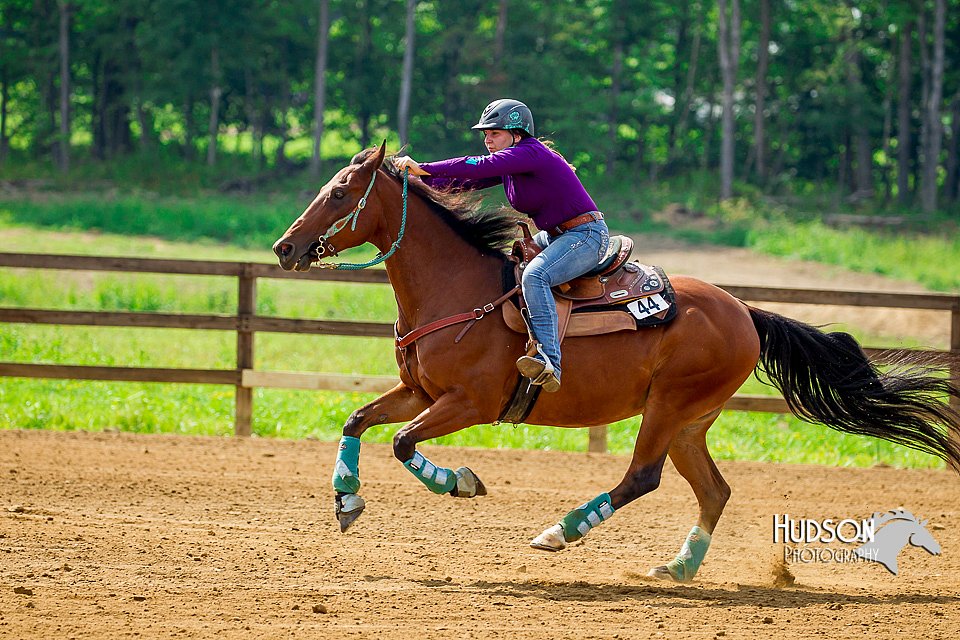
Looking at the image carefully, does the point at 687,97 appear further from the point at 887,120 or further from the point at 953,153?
the point at 953,153

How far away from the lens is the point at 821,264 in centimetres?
2553

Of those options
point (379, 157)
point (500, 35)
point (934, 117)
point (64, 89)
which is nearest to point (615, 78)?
point (500, 35)

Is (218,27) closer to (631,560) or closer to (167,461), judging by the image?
(167,461)

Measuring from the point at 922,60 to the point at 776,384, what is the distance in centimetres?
3382

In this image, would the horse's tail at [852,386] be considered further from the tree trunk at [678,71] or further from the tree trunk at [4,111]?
the tree trunk at [4,111]

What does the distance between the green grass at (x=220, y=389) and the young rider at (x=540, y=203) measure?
454 centimetres

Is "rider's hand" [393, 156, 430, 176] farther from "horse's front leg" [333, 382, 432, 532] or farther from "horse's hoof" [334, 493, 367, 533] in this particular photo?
"horse's hoof" [334, 493, 367, 533]

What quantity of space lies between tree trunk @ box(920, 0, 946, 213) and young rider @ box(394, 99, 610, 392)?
31990 millimetres

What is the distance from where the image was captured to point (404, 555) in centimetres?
600

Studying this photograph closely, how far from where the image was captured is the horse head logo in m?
6.41

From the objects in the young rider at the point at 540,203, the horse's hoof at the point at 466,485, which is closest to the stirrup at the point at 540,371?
the young rider at the point at 540,203

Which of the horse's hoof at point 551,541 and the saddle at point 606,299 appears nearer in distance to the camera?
the horse's hoof at point 551,541

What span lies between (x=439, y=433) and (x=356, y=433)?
18.5 inches

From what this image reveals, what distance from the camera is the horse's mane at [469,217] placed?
6051mm
